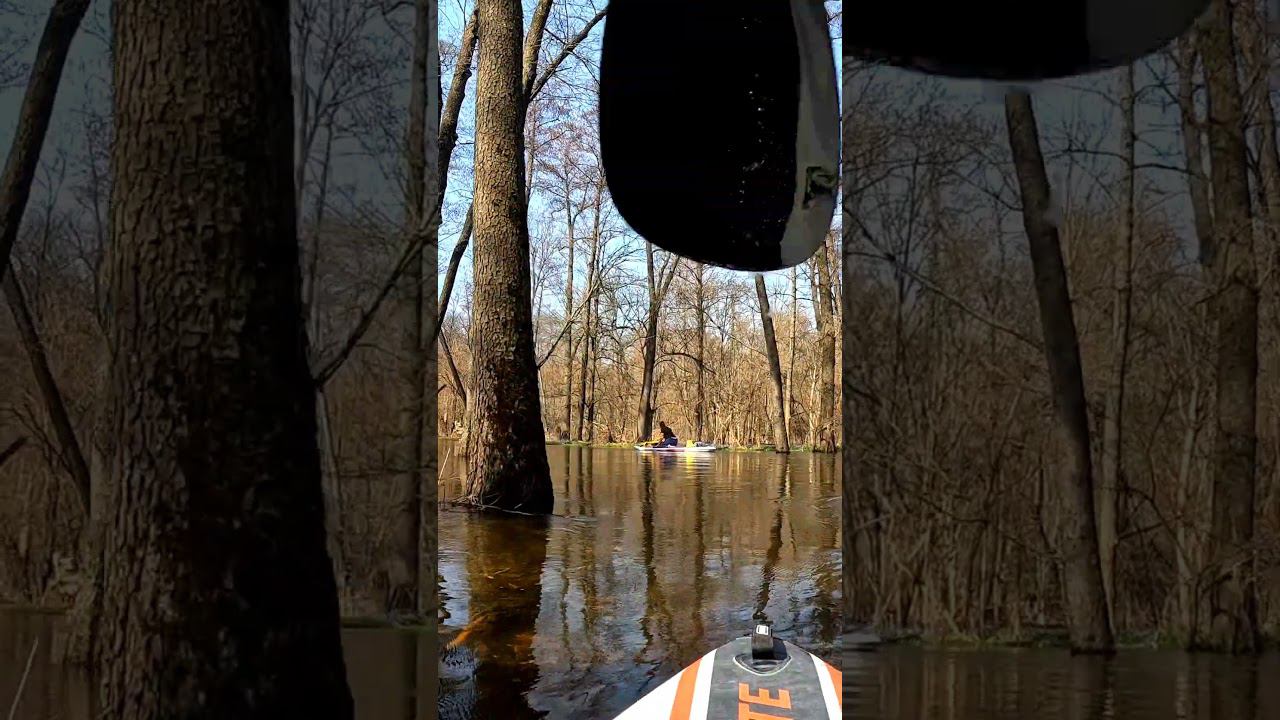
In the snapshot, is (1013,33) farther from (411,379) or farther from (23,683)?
(23,683)

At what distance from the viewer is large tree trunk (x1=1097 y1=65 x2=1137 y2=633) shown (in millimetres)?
1189

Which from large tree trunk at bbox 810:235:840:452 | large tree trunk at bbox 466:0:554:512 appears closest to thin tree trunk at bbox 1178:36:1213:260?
large tree trunk at bbox 810:235:840:452

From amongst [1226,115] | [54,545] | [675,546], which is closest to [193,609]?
[54,545]

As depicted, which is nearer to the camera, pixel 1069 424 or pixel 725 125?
pixel 1069 424

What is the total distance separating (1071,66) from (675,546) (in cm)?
316

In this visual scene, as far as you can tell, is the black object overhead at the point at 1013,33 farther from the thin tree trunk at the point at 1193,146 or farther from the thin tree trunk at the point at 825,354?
the thin tree trunk at the point at 825,354

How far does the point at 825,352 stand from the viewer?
17.1ft

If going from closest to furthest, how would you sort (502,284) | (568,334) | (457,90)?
1. (502,284)
2. (457,90)
3. (568,334)

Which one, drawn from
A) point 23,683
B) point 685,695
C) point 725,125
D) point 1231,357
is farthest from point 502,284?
point 1231,357

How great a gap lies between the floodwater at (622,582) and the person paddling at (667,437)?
449mm

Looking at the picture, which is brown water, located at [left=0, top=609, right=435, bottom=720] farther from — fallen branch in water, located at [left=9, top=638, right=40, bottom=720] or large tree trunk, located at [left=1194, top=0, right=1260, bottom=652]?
large tree trunk, located at [left=1194, top=0, right=1260, bottom=652]

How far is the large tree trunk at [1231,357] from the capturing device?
3.84ft

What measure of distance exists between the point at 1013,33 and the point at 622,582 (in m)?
2.54

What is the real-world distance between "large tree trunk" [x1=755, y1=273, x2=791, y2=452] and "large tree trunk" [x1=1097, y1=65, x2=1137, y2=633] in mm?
3382
